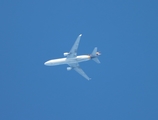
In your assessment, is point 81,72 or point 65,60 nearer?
point 65,60

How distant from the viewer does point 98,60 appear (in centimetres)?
9338

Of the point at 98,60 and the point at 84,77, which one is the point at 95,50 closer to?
the point at 98,60

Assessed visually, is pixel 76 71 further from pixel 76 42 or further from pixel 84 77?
pixel 76 42

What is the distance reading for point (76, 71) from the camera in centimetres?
9875

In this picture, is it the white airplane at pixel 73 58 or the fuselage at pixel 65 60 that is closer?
the white airplane at pixel 73 58

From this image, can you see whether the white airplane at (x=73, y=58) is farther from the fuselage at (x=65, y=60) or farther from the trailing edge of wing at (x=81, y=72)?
the trailing edge of wing at (x=81, y=72)

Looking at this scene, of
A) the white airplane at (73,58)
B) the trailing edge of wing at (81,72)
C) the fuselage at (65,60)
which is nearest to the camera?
the white airplane at (73,58)

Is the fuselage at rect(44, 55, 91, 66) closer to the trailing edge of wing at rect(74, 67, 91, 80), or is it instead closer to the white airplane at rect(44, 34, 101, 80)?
the white airplane at rect(44, 34, 101, 80)

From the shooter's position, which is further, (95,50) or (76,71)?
(76,71)

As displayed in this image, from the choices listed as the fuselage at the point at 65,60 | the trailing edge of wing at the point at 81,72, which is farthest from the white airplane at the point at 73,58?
the trailing edge of wing at the point at 81,72

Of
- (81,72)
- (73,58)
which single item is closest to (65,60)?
(73,58)

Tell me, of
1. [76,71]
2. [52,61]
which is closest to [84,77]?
[76,71]

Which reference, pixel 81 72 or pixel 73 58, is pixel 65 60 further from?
pixel 81 72

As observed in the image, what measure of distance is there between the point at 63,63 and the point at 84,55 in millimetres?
4945
